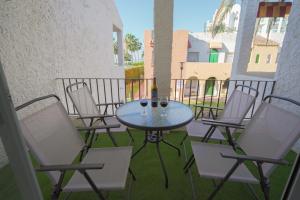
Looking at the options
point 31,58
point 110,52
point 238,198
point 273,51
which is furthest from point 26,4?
point 273,51

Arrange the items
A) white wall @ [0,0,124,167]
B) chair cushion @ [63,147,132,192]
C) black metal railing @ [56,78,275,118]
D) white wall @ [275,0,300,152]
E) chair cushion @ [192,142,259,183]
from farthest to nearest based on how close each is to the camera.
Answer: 1. black metal railing @ [56,78,275,118]
2. white wall @ [275,0,300,152]
3. white wall @ [0,0,124,167]
4. chair cushion @ [192,142,259,183]
5. chair cushion @ [63,147,132,192]

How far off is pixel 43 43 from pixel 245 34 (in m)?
4.81

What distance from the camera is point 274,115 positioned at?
1550 millimetres

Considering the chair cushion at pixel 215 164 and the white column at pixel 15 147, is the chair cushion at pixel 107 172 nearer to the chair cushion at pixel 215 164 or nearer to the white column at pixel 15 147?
the white column at pixel 15 147

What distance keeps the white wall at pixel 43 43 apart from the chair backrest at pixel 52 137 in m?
1.14

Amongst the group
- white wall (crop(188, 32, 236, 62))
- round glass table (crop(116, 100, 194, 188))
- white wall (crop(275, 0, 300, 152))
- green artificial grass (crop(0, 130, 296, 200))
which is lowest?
green artificial grass (crop(0, 130, 296, 200))

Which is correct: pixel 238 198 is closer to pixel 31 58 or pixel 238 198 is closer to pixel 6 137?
pixel 6 137

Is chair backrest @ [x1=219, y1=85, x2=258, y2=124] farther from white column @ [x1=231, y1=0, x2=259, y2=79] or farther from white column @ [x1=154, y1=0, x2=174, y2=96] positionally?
white column @ [x1=231, y1=0, x2=259, y2=79]

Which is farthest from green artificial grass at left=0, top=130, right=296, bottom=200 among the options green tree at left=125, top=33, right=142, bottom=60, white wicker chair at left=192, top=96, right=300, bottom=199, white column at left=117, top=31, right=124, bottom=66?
green tree at left=125, top=33, right=142, bottom=60

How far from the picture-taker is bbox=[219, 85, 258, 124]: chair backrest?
2.02 m

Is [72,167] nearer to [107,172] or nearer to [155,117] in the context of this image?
[107,172]

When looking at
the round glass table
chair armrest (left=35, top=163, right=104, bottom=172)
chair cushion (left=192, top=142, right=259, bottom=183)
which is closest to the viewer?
chair armrest (left=35, top=163, right=104, bottom=172)

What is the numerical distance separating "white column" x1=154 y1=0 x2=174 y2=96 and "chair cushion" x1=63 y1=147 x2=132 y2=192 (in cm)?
146

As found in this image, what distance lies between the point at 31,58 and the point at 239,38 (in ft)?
16.4
